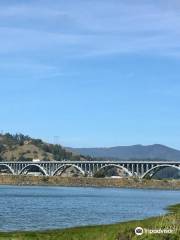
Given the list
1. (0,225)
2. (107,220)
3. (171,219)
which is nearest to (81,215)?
(107,220)

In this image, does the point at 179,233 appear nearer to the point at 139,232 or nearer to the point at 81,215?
the point at 139,232

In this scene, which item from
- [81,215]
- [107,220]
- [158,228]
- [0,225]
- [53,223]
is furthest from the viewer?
[81,215]

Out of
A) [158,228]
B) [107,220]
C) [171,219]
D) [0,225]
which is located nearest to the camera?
[158,228]

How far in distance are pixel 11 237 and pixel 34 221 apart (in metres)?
18.9

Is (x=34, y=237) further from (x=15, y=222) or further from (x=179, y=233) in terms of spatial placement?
(x=15, y=222)

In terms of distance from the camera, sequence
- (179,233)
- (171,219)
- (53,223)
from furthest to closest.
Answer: (53,223) < (171,219) < (179,233)

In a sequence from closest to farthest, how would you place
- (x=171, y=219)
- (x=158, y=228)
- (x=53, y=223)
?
1. (x=158, y=228)
2. (x=171, y=219)
3. (x=53, y=223)

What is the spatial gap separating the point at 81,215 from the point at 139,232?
34793 mm

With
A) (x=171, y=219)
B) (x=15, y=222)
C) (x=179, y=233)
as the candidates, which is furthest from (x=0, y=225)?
(x=179, y=233)

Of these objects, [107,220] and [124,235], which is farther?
[107,220]

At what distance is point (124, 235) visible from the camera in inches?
1506

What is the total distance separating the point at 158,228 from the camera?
40750 mm

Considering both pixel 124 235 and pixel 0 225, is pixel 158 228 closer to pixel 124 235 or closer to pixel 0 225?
pixel 124 235

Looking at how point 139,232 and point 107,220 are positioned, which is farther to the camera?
point 107,220
